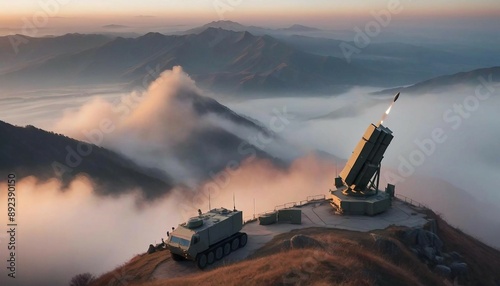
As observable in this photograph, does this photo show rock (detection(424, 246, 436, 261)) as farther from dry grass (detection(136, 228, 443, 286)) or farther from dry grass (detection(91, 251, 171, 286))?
dry grass (detection(91, 251, 171, 286))

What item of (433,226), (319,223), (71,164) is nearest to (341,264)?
(319,223)

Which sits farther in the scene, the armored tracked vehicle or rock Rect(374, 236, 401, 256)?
rock Rect(374, 236, 401, 256)

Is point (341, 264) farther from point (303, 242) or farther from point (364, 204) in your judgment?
point (364, 204)

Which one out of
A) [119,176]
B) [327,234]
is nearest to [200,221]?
[327,234]

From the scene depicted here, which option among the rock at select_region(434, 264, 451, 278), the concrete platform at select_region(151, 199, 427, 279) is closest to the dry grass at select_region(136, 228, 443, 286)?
the concrete platform at select_region(151, 199, 427, 279)

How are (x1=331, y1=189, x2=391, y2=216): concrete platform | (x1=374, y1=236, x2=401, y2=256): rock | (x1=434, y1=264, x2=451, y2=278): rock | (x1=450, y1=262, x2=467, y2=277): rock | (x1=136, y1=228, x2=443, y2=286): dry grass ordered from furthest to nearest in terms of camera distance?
(x1=331, y1=189, x2=391, y2=216): concrete platform, (x1=450, y1=262, x2=467, y2=277): rock, (x1=434, y1=264, x2=451, y2=278): rock, (x1=374, y1=236, x2=401, y2=256): rock, (x1=136, y1=228, x2=443, y2=286): dry grass

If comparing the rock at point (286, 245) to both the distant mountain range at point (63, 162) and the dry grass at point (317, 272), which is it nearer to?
the dry grass at point (317, 272)
